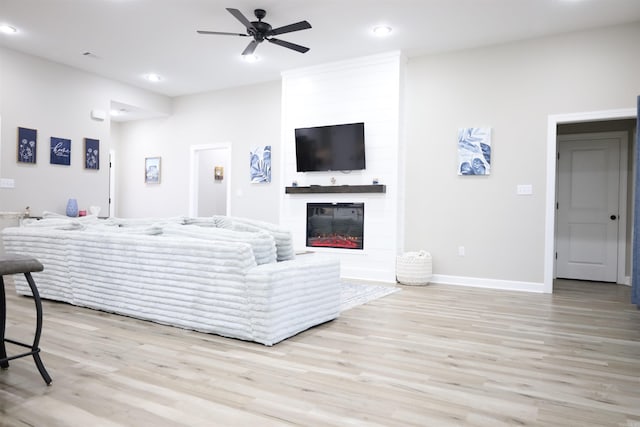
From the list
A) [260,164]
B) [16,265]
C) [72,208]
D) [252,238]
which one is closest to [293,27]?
[252,238]

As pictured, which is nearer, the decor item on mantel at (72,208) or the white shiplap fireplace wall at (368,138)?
the white shiplap fireplace wall at (368,138)

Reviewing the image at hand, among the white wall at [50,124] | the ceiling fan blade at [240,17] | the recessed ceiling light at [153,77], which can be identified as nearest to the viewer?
the ceiling fan blade at [240,17]

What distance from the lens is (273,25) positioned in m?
5.05

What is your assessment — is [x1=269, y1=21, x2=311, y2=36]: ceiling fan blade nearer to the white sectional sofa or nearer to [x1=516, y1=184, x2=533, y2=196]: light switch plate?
the white sectional sofa

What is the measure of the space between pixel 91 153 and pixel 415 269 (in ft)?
17.3

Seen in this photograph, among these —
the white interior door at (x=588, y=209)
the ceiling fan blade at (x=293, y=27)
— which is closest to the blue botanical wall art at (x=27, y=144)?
the ceiling fan blade at (x=293, y=27)

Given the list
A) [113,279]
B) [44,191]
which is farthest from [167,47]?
[113,279]

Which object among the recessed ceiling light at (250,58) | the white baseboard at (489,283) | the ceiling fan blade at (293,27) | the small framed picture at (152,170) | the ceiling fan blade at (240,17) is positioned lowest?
the white baseboard at (489,283)

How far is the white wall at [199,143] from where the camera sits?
23.4 ft

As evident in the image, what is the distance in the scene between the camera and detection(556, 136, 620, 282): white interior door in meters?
5.87

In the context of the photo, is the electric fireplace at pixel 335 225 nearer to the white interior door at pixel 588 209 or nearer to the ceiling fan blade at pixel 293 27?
the ceiling fan blade at pixel 293 27

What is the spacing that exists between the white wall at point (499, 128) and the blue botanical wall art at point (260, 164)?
238cm

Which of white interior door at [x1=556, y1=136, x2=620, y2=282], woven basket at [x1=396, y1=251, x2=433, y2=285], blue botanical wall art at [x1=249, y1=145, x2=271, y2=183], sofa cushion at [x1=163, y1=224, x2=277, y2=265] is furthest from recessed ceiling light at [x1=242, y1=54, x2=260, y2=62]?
white interior door at [x1=556, y1=136, x2=620, y2=282]

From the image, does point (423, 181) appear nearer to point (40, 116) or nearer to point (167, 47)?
point (167, 47)
